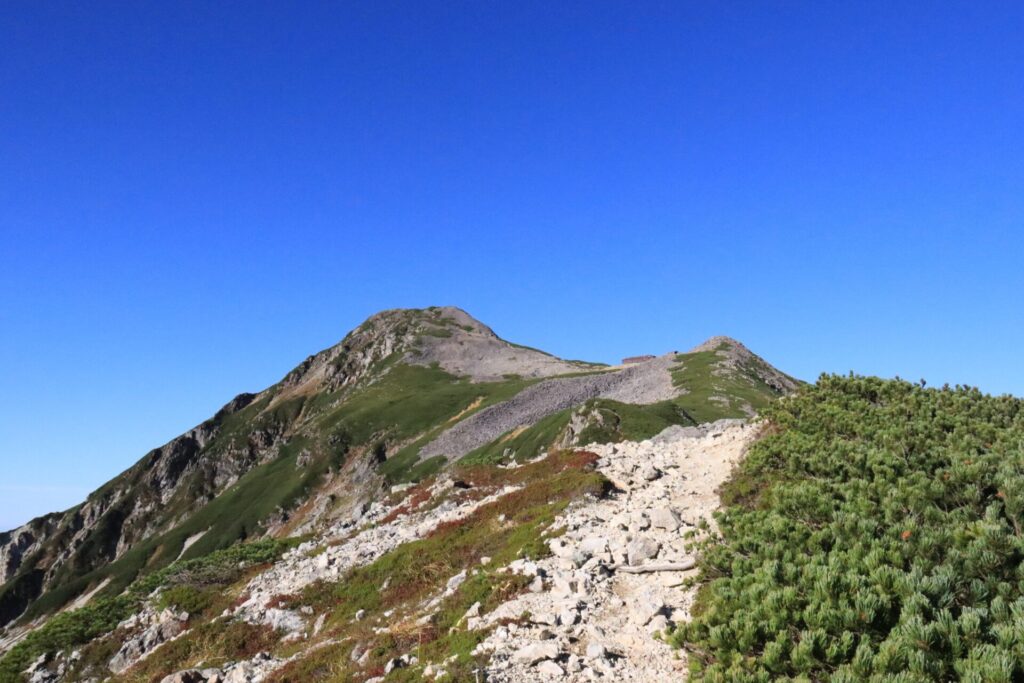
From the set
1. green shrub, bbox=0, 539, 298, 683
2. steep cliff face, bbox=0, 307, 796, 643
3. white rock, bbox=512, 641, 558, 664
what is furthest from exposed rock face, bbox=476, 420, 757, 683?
steep cliff face, bbox=0, 307, 796, 643

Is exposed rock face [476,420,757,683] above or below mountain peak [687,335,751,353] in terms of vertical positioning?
below

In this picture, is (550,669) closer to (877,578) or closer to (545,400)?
(877,578)

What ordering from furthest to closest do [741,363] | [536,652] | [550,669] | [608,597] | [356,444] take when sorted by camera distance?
[356,444] < [741,363] < [608,597] < [536,652] < [550,669]

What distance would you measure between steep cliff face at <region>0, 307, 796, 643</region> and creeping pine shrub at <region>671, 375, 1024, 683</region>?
49.6 m

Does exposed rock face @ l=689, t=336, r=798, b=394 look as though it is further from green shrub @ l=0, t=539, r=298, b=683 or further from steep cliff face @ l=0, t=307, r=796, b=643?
green shrub @ l=0, t=539, r=298, b=683

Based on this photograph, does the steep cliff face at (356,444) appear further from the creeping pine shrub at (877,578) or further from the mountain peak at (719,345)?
the creeping pine shrub at (877,578)

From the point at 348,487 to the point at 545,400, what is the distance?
1685 inches

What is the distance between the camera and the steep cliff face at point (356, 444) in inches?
3780

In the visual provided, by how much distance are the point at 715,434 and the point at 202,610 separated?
1111 inches

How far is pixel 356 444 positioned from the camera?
146 meters

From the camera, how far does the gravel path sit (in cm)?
11069

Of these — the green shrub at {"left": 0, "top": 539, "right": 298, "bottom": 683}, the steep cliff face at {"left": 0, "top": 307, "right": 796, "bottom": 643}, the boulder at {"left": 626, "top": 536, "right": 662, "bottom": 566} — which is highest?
the steep cliff face at {"left": 0, "top": 307, "right": 796, "bottom": 643}

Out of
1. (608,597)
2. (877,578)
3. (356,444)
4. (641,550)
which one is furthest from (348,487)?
(877,578)

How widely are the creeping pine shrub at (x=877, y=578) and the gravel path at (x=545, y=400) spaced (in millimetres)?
90288
